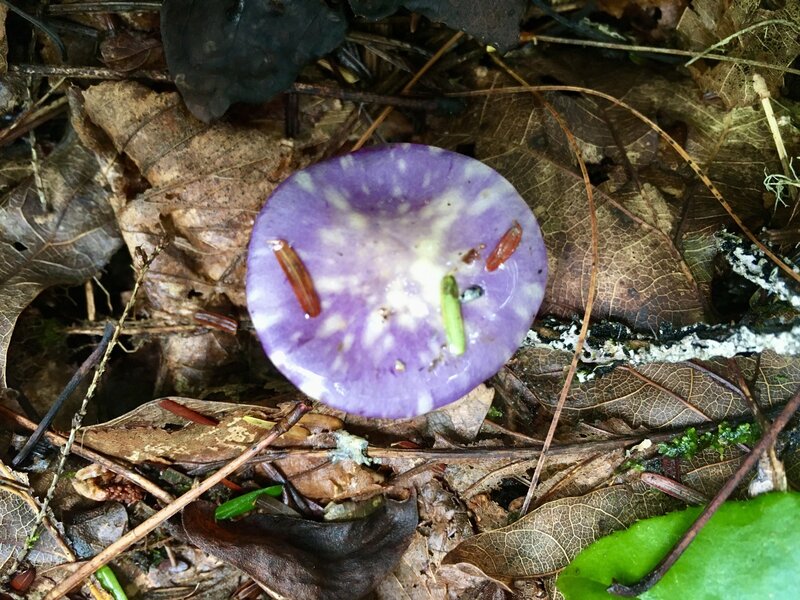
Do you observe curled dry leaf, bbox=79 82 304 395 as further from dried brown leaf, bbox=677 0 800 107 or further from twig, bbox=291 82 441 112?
dried brown leaf, bbox=677 0 800 107

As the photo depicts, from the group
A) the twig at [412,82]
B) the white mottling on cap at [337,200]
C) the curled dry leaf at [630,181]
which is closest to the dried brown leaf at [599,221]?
the curled dry leaf at [630,181]

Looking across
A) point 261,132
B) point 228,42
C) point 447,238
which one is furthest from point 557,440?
point 228,42

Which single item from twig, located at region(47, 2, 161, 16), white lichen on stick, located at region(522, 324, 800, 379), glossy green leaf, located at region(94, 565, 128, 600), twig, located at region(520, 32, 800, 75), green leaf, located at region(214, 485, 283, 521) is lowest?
glossy green leaf, located at region(94, 565, 128, 600)

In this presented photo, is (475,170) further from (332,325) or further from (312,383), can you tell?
(312,383)

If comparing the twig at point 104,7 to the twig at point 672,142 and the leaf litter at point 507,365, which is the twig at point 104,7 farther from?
the twig at point 672,142

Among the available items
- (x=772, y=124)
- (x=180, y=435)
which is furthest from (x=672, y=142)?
(x=180, y=435)

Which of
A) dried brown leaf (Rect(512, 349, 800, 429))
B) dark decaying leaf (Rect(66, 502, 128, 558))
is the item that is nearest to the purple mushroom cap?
dried brown leaf (Rect(512, 349, 800, 429))
